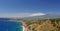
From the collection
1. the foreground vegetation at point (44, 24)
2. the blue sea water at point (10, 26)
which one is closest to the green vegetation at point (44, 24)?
the foreground vegetation at point (44, 24)

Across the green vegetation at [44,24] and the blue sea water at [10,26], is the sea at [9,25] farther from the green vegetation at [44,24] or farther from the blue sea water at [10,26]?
the green vegetation at [44,24]

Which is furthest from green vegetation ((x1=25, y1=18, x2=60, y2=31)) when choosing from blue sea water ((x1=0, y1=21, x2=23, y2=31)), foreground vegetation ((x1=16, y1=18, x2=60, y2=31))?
blue sea water ((x1=0, y1=21, x2=23, y2=31))

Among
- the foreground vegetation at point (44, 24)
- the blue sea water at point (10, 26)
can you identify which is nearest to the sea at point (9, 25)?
the blue sea water at point (10, 26)

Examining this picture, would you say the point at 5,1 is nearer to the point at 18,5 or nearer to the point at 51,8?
the point at 18,5

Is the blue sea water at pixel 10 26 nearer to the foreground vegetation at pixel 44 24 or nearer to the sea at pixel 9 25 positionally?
the sea at pixel 9 25

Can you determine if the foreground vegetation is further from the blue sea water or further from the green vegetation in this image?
the blue sea water

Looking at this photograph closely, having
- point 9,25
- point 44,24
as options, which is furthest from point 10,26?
point 44,24

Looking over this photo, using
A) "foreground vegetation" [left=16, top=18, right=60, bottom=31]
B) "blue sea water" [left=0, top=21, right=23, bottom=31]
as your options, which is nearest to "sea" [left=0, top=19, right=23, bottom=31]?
"blue sea water" [left=0, top=21, right=23, bottom=31]

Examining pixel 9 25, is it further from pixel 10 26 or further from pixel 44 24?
pixel 44 24
